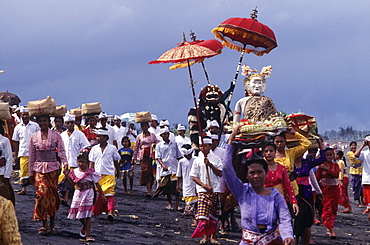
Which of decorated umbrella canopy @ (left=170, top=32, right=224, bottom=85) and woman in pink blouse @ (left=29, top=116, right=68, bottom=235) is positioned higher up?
decorated umbrella canopy @ (left=170, top=32, right=224, bottom=85)

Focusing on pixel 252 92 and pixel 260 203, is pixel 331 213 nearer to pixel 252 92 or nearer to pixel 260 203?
pixel 252 92

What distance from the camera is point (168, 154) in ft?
52.7

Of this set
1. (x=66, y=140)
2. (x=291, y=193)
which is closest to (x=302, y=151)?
(x=291, y=193)

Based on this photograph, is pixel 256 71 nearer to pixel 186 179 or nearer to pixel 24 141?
pixel 186 179

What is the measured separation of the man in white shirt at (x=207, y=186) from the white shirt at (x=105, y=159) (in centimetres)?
249

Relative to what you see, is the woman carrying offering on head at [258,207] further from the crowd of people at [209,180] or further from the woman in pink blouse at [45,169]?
the woman in pink blouse at [45,169]

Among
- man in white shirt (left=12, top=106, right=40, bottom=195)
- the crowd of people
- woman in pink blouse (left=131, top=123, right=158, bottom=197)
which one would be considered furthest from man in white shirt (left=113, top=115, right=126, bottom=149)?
man in white shirt (left=12, top=106, right=40, bottom=195)

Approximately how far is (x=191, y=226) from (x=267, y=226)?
7.13 meters

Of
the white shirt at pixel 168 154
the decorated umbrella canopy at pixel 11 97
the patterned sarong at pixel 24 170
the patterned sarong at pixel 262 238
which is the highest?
the decorated umbrella canopy at pixel 11 97

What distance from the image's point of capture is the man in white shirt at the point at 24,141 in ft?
50.1

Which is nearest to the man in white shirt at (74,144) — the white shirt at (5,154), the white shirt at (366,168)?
the white shirt at (5,154)

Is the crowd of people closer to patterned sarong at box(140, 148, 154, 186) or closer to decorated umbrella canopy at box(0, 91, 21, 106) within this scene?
patterned sarong at box(140, 148, 154, 186)

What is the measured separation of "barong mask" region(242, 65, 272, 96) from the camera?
41.6ft

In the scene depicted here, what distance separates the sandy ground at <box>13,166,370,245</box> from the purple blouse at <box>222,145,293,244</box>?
4671 mm
